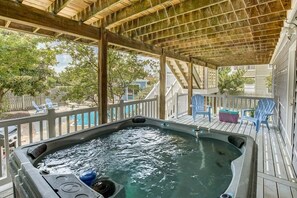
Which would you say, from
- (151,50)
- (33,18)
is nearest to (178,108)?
(151,50)

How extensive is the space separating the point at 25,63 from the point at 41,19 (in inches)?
117

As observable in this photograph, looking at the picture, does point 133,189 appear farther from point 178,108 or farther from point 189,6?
A: point 178,108

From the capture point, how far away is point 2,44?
4754 mm

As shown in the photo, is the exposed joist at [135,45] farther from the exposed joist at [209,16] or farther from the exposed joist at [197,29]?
the exposed joist at [209,16]

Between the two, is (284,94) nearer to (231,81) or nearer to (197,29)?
(197,29)

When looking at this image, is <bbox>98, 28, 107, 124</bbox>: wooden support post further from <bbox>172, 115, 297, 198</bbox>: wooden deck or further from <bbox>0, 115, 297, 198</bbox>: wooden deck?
<bbox>172, 115, 297, 198</bbox>: wooden deck

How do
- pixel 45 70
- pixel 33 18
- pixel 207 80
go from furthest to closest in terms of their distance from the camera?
pixel 207 80, pixel 45 70, pixel 33 18

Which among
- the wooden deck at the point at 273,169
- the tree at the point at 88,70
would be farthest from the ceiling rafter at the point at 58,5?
the wooden deck at the point at 273,169

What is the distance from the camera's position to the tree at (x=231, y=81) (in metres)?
16.1

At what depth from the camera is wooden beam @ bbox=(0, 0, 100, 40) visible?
2.54 metres

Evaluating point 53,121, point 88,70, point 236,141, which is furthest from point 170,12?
point 88,70

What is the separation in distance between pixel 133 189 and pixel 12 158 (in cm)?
131

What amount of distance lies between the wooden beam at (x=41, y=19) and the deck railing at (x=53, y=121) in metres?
1.40

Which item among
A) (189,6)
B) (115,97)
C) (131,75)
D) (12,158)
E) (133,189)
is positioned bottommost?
(133,189)
